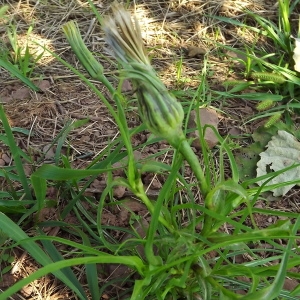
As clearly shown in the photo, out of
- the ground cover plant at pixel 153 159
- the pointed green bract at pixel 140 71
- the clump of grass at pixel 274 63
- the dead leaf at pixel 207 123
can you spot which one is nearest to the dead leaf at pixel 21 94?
the ground cover plant at pixel 153 159

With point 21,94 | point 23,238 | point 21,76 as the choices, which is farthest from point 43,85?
point 23,238

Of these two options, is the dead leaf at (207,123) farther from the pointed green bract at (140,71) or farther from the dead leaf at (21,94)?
the pointed green bract at (140,71)

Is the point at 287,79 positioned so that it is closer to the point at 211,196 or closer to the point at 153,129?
the point at 211,196

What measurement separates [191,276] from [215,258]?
128 mm

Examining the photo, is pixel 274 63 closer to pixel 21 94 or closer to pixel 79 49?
pixel 21 94

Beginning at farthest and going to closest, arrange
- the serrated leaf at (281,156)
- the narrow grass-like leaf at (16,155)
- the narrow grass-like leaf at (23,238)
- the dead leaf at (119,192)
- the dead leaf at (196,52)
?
the dead leaf at (196,52)
the serrated leaf at (281,156)
the dead leaf at (119,192)
the narrow grass-like leaf at (16,155)
the narrow grass-like leaf at (23,238)

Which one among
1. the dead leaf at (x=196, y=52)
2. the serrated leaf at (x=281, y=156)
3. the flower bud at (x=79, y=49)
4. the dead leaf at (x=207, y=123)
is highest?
the flower bud at (x=79, y=49)

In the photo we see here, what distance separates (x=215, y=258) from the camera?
1.08 m

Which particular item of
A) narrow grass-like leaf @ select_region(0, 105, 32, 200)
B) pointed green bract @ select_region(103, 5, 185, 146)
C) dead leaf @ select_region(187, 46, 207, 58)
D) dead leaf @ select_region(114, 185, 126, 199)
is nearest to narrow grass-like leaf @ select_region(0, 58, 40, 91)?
narrow grass-like leaf @ select_region(0, 105, 32, 200)

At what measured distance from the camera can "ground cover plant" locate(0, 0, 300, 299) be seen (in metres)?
0.80

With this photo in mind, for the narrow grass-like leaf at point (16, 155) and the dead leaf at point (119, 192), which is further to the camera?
the dead leaf at point (119, 192)

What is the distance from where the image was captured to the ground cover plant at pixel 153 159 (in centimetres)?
80

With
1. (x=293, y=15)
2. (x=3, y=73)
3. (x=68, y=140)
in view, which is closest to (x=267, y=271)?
(x=68, y=140)

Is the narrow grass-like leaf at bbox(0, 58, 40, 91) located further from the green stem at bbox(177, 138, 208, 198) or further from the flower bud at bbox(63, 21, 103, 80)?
the green stem at bbox(177, 138, 208, 198)
